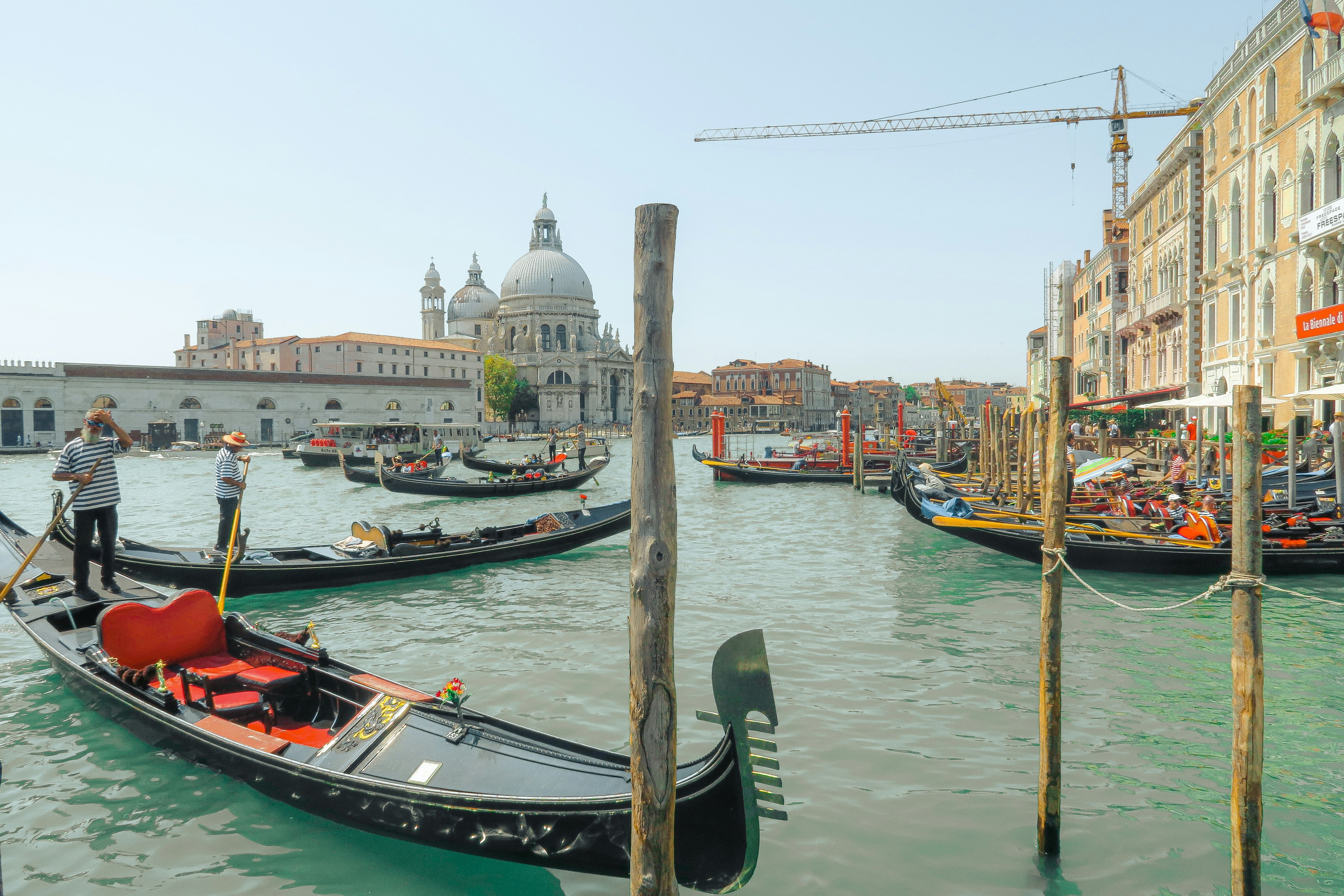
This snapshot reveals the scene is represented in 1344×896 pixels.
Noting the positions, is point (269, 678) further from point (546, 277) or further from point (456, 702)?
point (546, 277)

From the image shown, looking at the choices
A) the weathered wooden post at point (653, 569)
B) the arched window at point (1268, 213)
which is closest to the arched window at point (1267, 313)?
the arched window at point (1268, 213)

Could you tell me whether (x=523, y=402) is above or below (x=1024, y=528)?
above

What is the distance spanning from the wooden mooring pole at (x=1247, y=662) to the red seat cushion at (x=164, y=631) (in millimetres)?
4814

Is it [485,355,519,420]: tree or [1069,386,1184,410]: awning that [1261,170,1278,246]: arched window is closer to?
[1069,386,1184,410]: awning

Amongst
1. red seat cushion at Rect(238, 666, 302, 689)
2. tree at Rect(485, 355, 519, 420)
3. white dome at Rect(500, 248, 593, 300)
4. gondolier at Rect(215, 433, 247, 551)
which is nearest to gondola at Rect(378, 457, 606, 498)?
gondolier at Rect(215, 433, 247, 551)

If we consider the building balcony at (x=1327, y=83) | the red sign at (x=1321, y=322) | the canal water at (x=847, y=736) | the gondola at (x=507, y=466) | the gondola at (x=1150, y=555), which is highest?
the building balcony at (x=1327, y=83)

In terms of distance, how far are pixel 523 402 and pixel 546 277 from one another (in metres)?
12.0

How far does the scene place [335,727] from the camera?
13.1 feet

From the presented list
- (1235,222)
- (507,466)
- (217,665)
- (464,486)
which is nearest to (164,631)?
(217,665)

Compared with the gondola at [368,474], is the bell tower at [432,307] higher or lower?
higher

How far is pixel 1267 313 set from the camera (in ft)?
50.9

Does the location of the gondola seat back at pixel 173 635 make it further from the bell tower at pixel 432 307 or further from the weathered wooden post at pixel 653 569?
the bell tower at pixel 432 307

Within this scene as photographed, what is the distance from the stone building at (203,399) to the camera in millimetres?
38531

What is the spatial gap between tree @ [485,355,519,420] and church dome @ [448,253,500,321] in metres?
9.66
